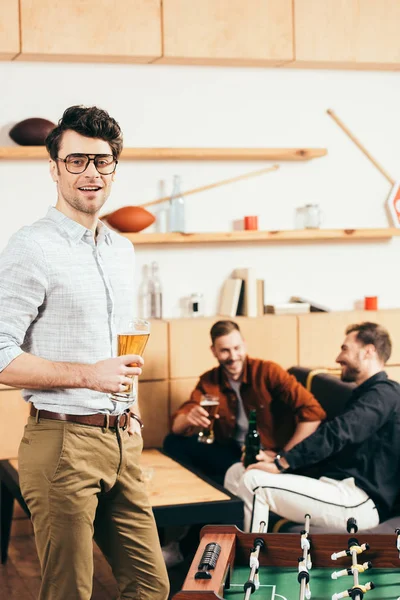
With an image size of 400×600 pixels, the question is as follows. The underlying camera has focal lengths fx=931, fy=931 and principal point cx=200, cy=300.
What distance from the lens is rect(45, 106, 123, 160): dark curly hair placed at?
2.31 m

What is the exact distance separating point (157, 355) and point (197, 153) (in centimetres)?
110

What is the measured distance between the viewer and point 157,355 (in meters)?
4.82

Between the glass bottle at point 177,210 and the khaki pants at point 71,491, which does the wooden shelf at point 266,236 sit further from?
the khaki pants at point 71,491

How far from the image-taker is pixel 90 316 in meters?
2.29

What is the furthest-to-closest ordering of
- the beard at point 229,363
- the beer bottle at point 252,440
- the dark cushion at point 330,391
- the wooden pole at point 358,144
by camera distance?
the wooden pole at point 358,144, the beard at point 229,363, the dark cushion at point 330,391, the beer bottle at point 252,440

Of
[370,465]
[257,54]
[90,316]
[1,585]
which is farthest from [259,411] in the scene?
[90,316]

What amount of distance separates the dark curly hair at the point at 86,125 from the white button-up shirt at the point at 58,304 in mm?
190

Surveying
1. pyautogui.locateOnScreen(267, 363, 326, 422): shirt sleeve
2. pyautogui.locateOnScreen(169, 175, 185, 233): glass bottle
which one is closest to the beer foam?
pyautogui.locateOnScreen(267, 363, 326, 422): shirt sleeve

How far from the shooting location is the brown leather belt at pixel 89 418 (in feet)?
7.45

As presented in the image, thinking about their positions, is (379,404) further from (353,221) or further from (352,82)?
(352,82)

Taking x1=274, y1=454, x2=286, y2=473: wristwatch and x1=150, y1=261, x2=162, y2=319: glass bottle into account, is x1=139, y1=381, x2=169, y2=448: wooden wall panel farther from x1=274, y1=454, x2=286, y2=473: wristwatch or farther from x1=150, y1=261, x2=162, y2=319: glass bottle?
x1=274, y1=454, x2=286, y2=473: wristwatch

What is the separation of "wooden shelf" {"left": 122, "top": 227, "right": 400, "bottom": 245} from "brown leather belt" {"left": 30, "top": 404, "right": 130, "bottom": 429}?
2.50m

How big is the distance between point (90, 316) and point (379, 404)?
66.1 inches

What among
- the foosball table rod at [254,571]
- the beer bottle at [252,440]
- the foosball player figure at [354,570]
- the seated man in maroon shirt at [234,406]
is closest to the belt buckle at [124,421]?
the foosball table rod at [254,571]
